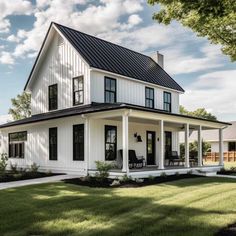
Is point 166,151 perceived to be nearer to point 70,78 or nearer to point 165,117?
point 165,117

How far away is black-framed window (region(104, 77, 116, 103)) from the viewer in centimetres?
1828

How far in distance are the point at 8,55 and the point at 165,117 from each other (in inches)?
567

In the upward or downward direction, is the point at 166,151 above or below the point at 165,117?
below

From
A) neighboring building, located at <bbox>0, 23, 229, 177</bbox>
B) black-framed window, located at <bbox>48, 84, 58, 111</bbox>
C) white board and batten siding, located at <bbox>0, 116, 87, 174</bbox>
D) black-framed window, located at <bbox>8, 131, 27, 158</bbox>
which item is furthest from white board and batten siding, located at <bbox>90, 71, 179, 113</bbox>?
black-framed window, located at <bbox>8, 131, 27, 158</bbox>

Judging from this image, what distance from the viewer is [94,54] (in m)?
19.0

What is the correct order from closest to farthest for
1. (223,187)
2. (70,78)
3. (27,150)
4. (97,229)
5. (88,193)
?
1. (97,229)
2. (88,193)
3. (223,187)
4. (70,78)
5. (27,150)

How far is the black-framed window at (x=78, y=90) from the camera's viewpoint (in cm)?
1803

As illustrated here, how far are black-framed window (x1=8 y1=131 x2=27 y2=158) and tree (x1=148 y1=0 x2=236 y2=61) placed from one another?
480 inches

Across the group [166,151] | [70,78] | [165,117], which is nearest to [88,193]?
[165,117]

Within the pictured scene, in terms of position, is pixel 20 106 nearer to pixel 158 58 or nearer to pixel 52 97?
pixel 158 58

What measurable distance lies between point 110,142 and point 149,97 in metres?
5.60

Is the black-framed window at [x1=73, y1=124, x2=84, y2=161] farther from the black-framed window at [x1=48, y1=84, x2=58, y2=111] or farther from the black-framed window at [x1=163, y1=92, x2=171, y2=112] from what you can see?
the black-framed window at [x1=163, y1=92, x2=171, y2=112]

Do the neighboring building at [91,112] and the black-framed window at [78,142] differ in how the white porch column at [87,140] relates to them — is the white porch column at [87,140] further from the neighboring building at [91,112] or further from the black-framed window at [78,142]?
the black-framed window at [78,142]

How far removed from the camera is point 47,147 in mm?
18516
